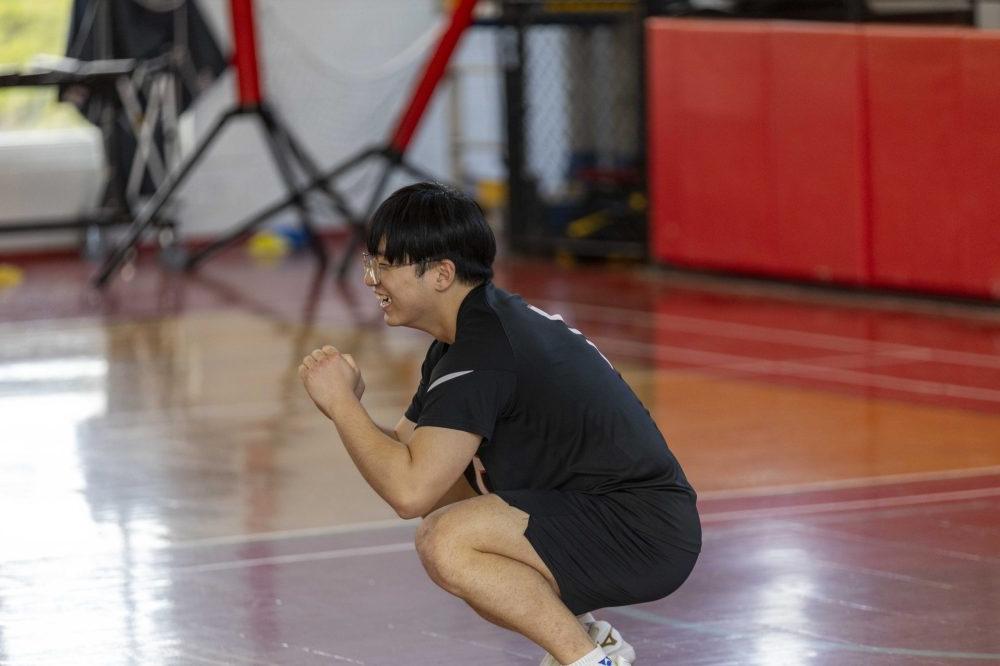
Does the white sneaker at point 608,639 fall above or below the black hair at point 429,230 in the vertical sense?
below

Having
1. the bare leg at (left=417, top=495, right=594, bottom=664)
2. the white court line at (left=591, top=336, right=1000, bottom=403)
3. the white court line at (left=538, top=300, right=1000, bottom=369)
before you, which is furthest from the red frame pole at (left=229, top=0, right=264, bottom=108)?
the bare leg at (left=417, top=495, right=594, bottom=664)

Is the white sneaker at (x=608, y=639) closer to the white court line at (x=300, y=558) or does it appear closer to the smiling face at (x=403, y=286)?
the smiling face at (x=403, y=286)

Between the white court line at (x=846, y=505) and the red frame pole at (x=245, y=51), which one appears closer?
the white court line at (x=846, y=505)

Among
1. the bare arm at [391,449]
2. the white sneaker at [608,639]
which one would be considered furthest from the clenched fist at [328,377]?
the white sneaker at [608,639]

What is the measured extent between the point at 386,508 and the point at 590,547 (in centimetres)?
222

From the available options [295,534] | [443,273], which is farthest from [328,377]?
[295,534]

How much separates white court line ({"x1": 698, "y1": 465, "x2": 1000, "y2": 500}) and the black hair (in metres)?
2.42

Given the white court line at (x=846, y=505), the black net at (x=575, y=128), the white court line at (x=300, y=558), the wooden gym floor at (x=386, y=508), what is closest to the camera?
the wooden gym floor at (x=386, y=508)

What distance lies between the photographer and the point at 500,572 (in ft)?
11.4

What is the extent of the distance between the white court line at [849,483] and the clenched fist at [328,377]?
97.3 inches

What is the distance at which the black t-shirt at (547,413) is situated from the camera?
3.41 meters

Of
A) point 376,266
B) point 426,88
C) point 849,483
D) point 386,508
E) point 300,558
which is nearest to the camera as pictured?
point 376,266

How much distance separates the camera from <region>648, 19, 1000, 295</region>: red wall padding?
30.3 ft

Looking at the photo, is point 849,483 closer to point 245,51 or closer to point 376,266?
point 376,266
